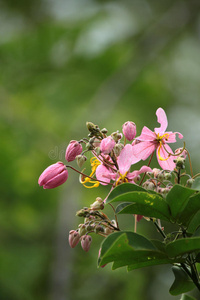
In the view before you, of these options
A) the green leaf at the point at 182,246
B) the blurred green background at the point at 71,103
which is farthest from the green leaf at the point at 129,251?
the blurred green background at the point at 71,103

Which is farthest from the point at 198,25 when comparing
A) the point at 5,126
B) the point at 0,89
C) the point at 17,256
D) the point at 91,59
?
the point at 17,256

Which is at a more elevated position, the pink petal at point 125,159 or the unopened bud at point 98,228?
the pink petal at point 125,159

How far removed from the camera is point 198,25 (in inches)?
253

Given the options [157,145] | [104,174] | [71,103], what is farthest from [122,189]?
[71,103]

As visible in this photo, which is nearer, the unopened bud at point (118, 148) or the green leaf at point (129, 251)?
the green leaf at point (129, 251)

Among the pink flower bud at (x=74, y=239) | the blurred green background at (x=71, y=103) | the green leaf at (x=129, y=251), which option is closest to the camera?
the green leaf at (x=129, y=251)

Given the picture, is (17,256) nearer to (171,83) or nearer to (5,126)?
(5,126)

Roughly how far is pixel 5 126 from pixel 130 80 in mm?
1516

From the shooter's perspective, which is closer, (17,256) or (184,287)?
(184,287)

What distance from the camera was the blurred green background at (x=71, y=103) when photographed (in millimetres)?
3867

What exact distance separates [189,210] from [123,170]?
17 cm

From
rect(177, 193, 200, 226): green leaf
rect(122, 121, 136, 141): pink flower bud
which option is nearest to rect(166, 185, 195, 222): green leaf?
rect(177, 193, 200, 226): green leaf

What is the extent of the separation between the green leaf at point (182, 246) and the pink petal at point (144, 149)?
0.26 m

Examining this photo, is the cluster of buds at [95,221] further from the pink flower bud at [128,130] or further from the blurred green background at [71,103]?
the blurred green background at [71,103]
